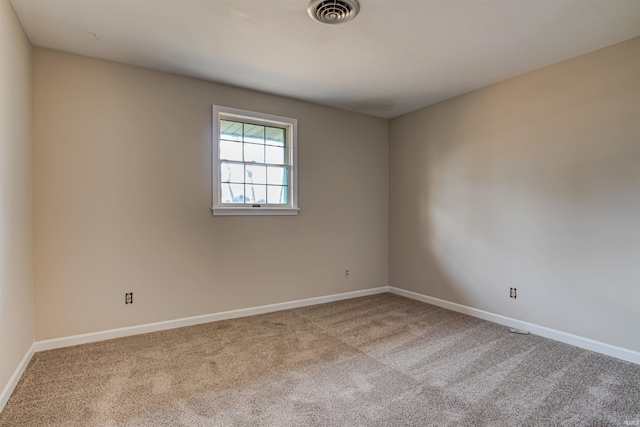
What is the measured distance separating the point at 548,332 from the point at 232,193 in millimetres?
3491

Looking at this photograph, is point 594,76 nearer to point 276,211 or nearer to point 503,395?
point 503,395

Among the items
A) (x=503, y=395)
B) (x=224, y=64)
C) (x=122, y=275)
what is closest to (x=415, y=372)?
(x=503, y=395)

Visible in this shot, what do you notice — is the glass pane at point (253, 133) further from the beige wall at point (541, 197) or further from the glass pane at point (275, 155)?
the beige wall at point (541, 197)

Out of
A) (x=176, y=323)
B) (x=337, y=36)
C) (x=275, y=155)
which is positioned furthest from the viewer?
(x=275, y=155)

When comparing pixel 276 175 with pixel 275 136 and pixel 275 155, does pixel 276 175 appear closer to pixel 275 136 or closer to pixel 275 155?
pixel 275 155

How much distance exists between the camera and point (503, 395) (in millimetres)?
2086

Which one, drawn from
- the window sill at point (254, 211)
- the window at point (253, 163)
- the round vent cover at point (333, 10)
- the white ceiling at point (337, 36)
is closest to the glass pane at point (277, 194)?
the window at point (253, 163)

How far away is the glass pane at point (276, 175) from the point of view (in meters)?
3.88

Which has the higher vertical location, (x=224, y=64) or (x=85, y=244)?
(x=224, y=64)

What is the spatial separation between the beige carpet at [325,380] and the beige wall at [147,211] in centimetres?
43

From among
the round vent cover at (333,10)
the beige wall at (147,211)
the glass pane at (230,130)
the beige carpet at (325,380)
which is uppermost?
the round vent cover at (333,10)

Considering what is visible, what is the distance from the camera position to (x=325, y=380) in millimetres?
2258

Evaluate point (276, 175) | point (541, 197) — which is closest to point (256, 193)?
point (276, 175)

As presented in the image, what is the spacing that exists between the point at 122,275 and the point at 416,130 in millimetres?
3874
